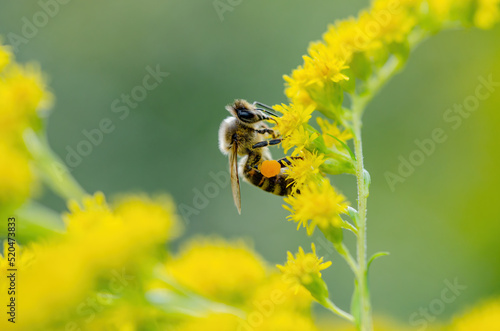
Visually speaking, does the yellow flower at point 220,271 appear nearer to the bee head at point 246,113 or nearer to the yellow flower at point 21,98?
the bee head at point 246,113

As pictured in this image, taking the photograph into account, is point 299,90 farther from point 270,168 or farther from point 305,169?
point 270,168

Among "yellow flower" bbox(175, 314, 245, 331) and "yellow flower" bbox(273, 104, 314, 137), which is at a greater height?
"yellow flower" bbox(273, 104, 314, 137)

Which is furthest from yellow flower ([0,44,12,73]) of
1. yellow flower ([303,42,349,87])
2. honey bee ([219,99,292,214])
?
yellow flower ([303,42,349,87])

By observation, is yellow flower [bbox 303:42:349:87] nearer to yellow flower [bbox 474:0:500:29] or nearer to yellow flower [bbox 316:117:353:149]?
yellow flower [bbox 316:117:353:149]

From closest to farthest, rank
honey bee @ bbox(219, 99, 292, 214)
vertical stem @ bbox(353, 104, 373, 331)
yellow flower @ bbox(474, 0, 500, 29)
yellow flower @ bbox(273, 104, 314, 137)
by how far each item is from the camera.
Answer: vertical stem @ bbox(353, 104, 373, 331) → yellow flower @ bbox(273, 104, 314, 137) → yellow flower @ bbox(474, 0, 500, 29) → honey bee @ bbox(219, 99, 292, 214)

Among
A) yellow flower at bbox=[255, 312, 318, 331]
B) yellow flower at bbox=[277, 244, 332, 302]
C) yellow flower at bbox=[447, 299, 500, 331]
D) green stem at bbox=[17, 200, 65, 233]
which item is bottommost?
yellow flower at bbox=[447, 299, 500, 331]

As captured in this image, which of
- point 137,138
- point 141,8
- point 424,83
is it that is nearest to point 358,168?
point 424,83

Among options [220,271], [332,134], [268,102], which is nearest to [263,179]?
[220,271]
